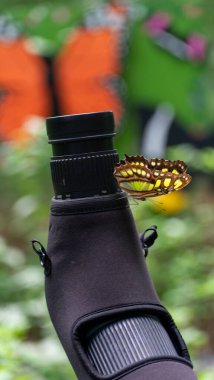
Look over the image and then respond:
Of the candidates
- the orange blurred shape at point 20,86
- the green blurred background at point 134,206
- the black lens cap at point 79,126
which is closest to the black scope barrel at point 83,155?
the black lens cap at point 79,126

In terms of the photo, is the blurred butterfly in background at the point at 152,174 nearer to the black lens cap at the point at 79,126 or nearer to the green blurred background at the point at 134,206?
the black lens cap at the point at 79,126

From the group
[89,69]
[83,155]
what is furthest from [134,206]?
[89,69]

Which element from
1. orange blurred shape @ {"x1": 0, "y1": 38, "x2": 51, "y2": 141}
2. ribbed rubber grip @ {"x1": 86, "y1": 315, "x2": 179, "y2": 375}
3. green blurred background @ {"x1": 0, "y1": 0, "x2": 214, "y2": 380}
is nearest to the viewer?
ribbed rubber grip @ {"x1": 86, "y1": 315, "x2": 179, "y2": 375}

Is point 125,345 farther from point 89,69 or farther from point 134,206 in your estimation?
point 89,69

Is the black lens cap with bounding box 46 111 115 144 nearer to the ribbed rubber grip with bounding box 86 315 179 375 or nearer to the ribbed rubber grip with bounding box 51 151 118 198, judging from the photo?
the ribbed rubber grip with bounding box 51 151 118 198

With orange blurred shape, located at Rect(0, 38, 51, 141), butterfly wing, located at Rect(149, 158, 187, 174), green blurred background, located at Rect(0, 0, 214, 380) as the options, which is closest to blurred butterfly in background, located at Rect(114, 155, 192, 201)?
butterfly wing, located at Rect(149, 158, 187, 174)

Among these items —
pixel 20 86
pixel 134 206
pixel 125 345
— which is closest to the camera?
pixel 125 345
